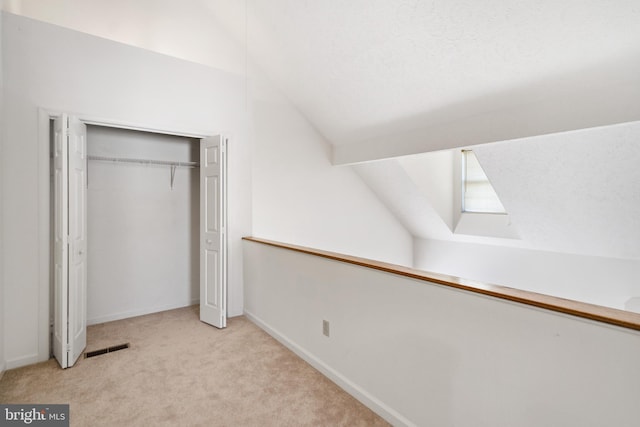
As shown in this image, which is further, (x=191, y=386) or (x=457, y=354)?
(x=191, y=386)

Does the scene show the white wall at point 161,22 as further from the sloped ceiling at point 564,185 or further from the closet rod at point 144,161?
the sloped ceiling at point 564,185

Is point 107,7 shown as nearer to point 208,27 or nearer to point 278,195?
point 208,27

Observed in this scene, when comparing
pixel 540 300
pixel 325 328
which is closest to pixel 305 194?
pixel 325 328

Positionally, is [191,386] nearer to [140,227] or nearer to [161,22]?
[140,227]

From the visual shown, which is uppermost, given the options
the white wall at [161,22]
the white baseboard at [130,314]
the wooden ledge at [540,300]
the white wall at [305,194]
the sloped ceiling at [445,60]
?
the white wall at [161,22]

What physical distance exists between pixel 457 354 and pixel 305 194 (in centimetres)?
315

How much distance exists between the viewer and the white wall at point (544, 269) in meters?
3.33

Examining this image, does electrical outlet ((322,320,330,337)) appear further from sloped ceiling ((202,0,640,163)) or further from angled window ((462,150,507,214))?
angled window ((462,150,507,214))

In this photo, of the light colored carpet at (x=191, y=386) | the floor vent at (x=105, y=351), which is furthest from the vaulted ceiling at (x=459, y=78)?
the floor vent at (x=105, y=351)

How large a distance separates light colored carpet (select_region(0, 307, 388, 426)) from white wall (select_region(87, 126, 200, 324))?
60cm

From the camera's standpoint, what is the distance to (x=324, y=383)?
234 centimetres

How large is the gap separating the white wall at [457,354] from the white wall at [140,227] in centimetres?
197

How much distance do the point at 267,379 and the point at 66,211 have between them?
2.02 meters

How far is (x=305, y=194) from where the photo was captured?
14.6 ft
